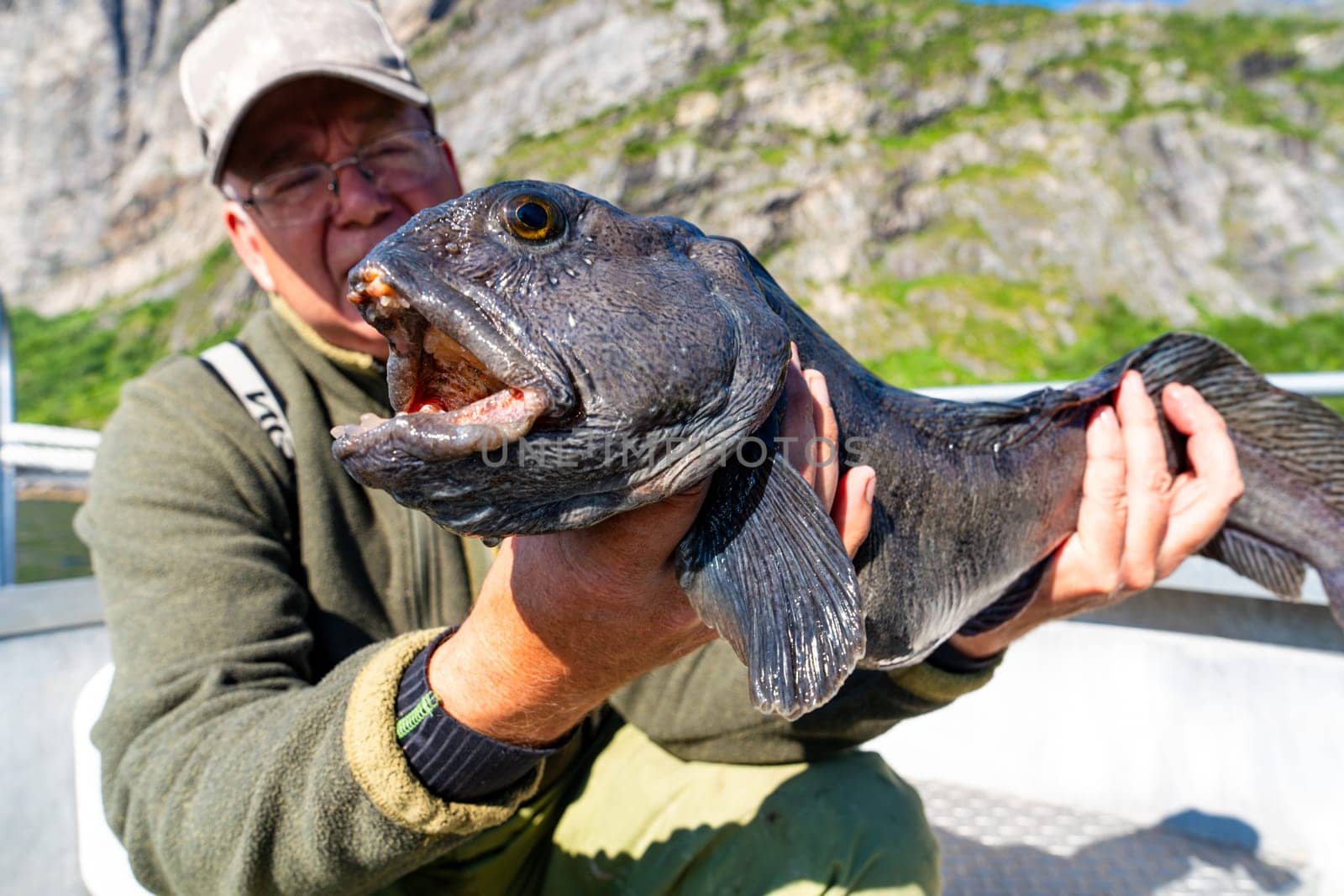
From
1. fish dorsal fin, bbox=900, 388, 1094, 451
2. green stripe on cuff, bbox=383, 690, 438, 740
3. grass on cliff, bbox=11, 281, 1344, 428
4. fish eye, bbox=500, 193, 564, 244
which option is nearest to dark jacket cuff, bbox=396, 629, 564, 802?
green stripe on cuff, bbox=383, 690, 438, 740

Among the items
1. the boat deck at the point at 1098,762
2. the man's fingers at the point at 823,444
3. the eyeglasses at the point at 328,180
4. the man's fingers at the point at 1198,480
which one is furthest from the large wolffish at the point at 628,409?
the boat deck at the point at 1098,762

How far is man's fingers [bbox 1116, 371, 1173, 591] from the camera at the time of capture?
91.4 inches

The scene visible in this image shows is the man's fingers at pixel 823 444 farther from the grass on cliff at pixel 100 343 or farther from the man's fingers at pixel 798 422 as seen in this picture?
the grass on cliff at pixel 100 343

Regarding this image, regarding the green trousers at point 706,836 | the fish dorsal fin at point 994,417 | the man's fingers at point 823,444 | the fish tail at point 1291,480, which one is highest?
the man's fingers at point 823,444

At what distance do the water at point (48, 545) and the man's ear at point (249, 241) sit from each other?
36.8 ft

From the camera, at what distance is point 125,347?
158 ft

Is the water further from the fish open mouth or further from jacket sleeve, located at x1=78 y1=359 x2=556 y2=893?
the fish open mouth

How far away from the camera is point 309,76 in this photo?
2475 mm

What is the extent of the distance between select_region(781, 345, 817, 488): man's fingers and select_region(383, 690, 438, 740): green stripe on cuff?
78 cm

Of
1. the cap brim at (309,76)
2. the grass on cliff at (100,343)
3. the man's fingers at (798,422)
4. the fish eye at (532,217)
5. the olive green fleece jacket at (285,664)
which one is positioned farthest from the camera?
the grass on cliff at (100,343)

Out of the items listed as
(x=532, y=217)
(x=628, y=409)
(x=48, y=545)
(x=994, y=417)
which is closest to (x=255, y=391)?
(x=532, y=217)

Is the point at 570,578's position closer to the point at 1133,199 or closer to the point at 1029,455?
the point at 1029,455

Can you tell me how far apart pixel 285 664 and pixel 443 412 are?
1.14 metres

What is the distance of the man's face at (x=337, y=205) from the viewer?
7.97 feet
